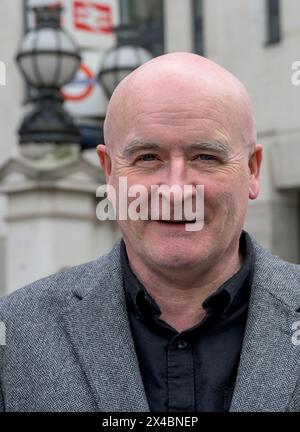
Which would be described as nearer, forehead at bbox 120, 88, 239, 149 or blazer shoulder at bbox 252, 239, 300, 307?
forehead at bbox 120, 88, 239, 149

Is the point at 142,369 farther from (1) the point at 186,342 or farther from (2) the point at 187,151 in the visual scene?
(2) the point at 187,151

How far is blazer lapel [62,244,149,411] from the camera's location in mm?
2385

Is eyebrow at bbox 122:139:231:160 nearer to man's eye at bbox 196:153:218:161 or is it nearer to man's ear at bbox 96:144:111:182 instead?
man's eye at bbox 196:153:218:161

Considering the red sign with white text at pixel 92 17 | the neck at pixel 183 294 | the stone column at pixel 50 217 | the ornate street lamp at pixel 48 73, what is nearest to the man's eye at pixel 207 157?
the neck at pixel 183 294

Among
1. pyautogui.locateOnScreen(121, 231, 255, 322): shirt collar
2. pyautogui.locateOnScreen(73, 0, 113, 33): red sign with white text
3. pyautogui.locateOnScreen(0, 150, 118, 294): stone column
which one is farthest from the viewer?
pyautogui.locateOnScreen(73, 0, 113, 33): red sign with white text

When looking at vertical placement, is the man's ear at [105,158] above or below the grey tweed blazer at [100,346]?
above

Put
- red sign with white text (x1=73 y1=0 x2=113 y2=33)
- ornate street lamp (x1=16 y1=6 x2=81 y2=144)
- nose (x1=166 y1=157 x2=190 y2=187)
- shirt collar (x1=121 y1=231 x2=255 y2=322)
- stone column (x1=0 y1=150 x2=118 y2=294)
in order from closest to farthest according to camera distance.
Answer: nose (x1=166 y1=157 x2=190 y2=187) → shirt collar (x1=121 y1=231 x2=255 y2=322) → stone column (x1=0 y1=150 x2=118 y2=294) → ornate street lamp (x1=16 y1=6 x2=81 y2=144) → red sign with white text (x1=73 y1=0 x2=113 y2=33)

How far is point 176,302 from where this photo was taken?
2.46 metres

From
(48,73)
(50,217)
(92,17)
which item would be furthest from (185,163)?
(92,17)

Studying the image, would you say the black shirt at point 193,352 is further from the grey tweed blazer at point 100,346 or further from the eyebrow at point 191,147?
the eyebrow at point 191,147

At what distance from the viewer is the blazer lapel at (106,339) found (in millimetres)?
2385

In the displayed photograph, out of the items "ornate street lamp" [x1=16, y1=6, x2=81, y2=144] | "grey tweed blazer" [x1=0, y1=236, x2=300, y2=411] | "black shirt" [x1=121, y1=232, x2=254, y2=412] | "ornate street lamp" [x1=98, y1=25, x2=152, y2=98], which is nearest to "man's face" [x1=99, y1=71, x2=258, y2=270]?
"black shirt" [x1=121, y1=232, x2=254, y2=412]

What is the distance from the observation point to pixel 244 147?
245 cm

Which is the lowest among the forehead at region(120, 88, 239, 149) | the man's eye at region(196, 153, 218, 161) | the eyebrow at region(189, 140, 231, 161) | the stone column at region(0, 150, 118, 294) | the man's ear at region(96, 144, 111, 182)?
the stone column at region(0, 150, 118, 294)
